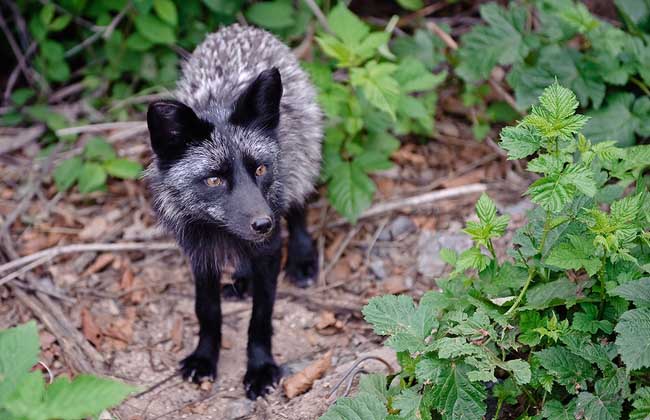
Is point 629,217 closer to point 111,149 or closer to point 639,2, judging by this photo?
point 639,2

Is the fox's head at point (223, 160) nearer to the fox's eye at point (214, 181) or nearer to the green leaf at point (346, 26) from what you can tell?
the fox's eye at point (214, 181)

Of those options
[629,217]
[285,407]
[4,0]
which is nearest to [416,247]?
[285,407]

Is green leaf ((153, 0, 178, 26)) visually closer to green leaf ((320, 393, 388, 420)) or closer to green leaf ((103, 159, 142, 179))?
green leaf ((103, 159, 142, 179))

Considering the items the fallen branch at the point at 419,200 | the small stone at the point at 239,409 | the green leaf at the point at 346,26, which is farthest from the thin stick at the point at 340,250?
the green leaf at the point at 346,26

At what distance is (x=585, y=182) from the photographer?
3.79m

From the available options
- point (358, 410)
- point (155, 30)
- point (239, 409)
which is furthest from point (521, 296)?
point (155, 30)

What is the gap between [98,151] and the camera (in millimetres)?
6777

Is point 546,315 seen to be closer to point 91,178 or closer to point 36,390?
point 36,390

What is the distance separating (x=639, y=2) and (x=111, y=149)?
189 inches

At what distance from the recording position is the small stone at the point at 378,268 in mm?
6215

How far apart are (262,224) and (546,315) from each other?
1.72 metres

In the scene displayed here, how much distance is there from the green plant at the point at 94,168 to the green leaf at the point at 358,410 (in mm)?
3227

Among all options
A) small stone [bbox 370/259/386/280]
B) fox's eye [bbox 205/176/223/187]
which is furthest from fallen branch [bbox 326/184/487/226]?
fox's eye [bbox 205/176/223/187]

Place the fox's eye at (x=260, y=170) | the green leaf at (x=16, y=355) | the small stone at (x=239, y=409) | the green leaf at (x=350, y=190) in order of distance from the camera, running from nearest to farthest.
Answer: the green leaf at (x=16, y=355) → the fox's eye at (x=260, y=170) → the small stone at (x=239, y=409) → the green leaf at (x=350, y=190)
